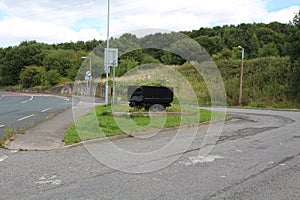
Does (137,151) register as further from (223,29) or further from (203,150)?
(223,29)

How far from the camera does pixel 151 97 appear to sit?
641 inches

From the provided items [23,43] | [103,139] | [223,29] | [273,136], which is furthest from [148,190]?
[23,43]

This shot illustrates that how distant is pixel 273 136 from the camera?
37.2 feet

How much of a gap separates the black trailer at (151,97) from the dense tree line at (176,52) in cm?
149

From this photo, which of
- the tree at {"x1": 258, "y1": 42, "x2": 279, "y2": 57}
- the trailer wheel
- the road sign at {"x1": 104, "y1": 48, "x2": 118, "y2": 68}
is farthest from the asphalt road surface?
the tree at {"x1": 258, "y1": 42, "x2": 279, "y2": 57}

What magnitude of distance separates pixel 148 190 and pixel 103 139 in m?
4.79

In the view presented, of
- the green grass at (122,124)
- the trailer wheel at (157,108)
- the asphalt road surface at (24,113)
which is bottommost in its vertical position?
the asphalt road surface at (24,113)

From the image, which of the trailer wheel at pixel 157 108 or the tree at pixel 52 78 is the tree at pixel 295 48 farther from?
the tree at pixel 52 78

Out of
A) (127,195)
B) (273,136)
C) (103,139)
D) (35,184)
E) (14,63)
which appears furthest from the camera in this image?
(14,63)

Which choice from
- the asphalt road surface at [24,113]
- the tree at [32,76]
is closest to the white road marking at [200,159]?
the asphalt road surface at [24,113]

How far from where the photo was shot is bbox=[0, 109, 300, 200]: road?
510cm

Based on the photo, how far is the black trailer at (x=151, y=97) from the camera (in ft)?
52.9

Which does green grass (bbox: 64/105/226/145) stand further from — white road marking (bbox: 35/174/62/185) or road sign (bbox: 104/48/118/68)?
road sign (bbox: 104/48/118/68)

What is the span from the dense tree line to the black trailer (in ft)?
4.89
